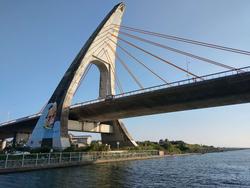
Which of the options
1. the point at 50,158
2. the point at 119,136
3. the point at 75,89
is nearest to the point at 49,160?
the point at 50,158

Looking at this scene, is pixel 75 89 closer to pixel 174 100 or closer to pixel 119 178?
pixel 174 100

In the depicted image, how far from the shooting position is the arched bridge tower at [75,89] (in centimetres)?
4538

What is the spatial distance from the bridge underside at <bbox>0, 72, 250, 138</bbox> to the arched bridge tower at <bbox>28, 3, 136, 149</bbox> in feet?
16.8

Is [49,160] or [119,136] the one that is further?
[119,136]

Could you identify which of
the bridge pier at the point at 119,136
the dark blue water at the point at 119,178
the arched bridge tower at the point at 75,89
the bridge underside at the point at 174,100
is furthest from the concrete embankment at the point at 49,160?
the bridge pier at the point at 119,136

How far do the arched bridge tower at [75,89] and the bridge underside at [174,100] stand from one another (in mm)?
5108

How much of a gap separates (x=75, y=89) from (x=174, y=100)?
17.9 metres

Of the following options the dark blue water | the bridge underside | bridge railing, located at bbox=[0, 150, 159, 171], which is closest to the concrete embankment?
bridge railing, located at bbox=[0, 150, 159, 171]

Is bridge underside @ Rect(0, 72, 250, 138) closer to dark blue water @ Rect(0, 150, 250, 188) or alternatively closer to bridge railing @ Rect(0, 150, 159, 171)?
bridge railing @ Rect(0, 150, 159, 171)

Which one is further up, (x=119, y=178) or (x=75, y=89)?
(x=75, y=89)

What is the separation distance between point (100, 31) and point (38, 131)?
73.0ft

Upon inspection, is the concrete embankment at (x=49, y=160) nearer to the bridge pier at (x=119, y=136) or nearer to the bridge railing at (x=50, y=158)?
the bridge railing at (x=50, y=158)

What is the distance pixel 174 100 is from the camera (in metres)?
42.7

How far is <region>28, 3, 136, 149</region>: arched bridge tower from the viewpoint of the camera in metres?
45.4
